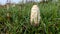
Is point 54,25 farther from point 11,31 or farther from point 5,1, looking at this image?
point 5,1

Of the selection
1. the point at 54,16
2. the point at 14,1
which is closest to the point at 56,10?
the point at 54,16

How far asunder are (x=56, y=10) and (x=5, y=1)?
153cm

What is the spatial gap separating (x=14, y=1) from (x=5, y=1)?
0.74 feet

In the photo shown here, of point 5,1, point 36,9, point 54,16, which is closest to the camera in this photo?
point 36,9

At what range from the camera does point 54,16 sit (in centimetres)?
365

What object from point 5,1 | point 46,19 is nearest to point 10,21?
point 46,19

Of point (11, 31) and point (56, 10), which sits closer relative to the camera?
point (11, 31)

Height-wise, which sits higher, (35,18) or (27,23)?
(35,18)

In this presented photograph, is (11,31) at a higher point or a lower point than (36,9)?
lower

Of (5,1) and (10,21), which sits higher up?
(5,1)

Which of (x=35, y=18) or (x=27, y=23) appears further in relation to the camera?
(x=27, y=23)

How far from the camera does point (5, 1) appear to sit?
4.89 metres

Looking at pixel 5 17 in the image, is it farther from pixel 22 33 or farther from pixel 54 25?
pixel 54 25

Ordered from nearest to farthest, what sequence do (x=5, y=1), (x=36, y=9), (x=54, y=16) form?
(x=36, y=9) < (x=54, y=16) < (x=5, y=1)
